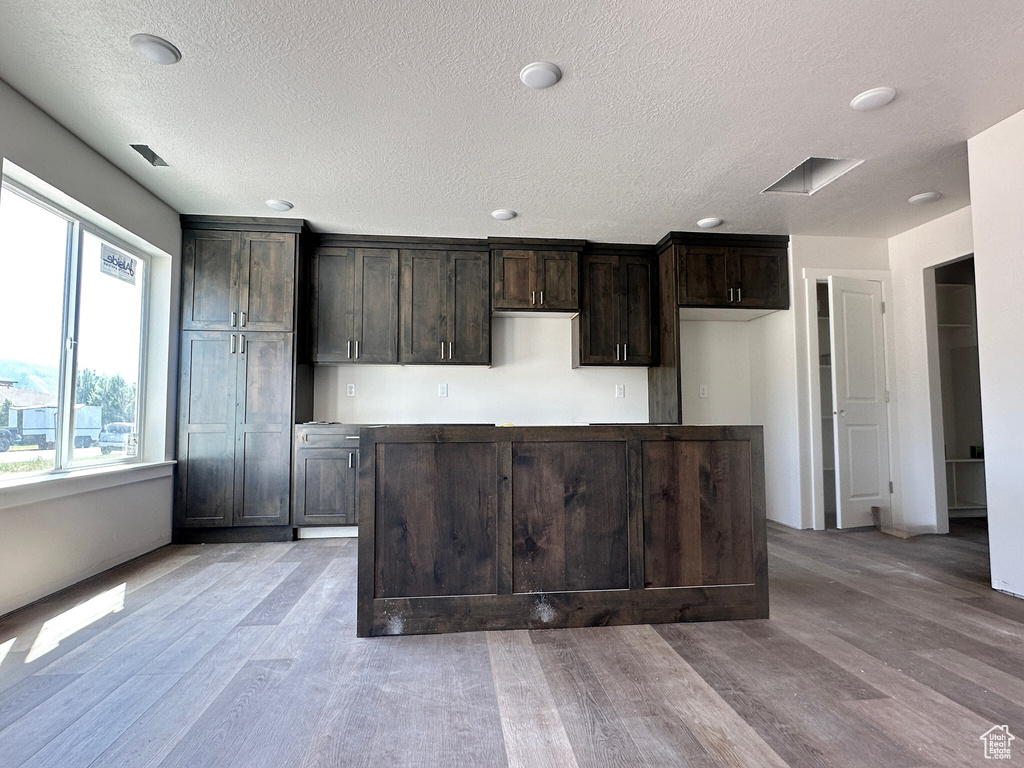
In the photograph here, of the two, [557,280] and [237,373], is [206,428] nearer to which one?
[237,373]

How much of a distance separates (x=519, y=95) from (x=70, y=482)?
10.3 ft

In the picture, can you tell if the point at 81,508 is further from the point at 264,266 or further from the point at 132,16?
the point at 132,16

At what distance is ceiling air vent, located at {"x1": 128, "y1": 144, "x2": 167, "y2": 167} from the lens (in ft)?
10.5

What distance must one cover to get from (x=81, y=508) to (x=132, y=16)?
2572mm

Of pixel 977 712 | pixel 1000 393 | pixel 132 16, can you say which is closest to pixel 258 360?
pixel 132 16

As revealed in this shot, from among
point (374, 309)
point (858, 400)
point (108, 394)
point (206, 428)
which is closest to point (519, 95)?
point (374, 309)

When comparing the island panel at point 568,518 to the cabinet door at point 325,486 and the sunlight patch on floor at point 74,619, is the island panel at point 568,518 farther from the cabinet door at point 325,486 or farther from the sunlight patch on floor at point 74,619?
the cabinet door at point 325,486

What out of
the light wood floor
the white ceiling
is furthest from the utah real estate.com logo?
the white ceiling

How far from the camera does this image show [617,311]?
194 inches

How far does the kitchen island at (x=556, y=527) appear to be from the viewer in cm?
235

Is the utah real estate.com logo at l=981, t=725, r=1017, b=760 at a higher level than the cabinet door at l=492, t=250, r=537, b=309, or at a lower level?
lower

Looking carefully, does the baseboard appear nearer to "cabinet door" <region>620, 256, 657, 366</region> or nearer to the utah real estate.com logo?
"cabinet door" <region>620, 256, 657, 366</region>

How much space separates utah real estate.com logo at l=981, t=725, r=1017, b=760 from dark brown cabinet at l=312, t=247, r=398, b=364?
13.4 feet

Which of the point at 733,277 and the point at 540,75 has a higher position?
the point at 540,75
